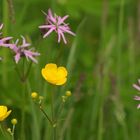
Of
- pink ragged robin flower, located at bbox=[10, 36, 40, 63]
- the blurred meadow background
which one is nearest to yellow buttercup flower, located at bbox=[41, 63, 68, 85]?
pink ragged robin flower, located at bbox=[10, 36, 40, 63]

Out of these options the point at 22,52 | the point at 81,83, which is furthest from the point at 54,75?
the point at 81,83

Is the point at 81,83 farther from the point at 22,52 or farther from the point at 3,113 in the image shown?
the point at 3,113

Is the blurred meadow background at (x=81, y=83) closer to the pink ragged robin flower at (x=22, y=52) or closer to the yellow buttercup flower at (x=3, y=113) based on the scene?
the pink ragged robin flower at (x=22, y=52)

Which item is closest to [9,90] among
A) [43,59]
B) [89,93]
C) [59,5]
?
[43,59]

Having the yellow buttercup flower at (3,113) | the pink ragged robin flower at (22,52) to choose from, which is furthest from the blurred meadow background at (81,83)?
the yellow buttercup flower at (3,113)

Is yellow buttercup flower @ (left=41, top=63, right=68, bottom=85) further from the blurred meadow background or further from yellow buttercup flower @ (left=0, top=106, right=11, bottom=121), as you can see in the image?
the blurred meadow background

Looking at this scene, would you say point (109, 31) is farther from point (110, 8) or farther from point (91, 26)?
point (91, 26)
